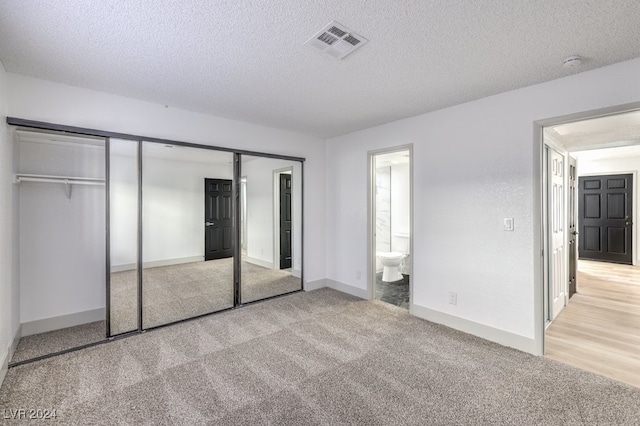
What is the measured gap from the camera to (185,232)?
3.64m

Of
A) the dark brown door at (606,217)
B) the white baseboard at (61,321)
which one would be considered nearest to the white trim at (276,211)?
the white baseboard at (61,321)

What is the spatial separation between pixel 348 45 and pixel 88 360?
10.8 feet

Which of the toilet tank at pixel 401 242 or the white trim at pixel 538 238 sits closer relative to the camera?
the white trim at pixel 538 238

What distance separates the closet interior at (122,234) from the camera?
2936mm

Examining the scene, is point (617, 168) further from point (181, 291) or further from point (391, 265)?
point (181, 291)

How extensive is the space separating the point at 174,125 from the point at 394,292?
3.80 meters

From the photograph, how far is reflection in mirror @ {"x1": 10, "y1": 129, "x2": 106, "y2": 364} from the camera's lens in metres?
2.88

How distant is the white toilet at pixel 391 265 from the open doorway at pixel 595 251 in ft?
7.20

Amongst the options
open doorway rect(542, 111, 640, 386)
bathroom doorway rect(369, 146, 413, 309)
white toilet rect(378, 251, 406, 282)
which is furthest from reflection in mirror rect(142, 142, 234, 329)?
open doorway rect(542, 111, 640, 386)

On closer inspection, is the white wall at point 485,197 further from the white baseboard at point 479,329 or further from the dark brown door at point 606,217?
the dark brown door at point 606,217

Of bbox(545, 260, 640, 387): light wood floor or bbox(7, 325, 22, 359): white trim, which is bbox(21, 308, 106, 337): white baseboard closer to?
bbox(7, 325, 22, 359): white trim

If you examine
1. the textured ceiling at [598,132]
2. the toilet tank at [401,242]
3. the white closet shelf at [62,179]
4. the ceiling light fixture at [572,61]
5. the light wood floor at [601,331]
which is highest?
the ceiling light fixture at [572,61]

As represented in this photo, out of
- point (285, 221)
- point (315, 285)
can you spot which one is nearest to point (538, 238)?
point (315, 285)

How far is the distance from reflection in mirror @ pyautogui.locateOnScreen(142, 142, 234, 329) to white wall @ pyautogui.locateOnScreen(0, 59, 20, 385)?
1000 mm
